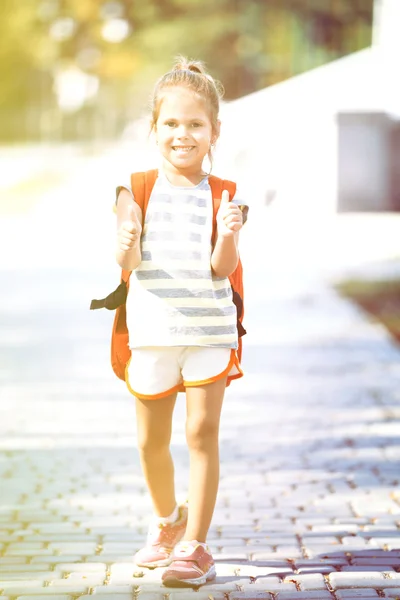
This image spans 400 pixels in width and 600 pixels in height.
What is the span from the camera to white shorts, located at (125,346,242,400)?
389cm

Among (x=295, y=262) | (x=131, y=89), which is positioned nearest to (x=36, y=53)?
(x=131, y=89)

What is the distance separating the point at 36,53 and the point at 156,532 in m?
57.7

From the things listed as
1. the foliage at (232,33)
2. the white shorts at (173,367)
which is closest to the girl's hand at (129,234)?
the white shorts at (173,367)

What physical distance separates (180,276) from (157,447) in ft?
2.05

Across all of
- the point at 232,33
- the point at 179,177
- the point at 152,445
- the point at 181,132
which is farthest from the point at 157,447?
the point at 232,33

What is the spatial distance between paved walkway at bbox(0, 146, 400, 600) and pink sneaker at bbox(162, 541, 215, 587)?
0.12 feet

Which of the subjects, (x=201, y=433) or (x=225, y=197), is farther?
(x=201, y=433)

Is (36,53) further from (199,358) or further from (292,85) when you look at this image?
(199,358)

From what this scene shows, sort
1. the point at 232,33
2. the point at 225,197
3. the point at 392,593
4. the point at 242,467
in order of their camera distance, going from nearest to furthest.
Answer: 1. the point at 225,197
2. the point at 392,593
3. the point at 242,467
4. the point at 232,33

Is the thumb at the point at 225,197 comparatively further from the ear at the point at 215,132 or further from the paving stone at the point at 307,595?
the paving stone at the point at 307,595

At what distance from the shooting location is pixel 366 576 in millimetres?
4125

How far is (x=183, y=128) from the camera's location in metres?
3.83

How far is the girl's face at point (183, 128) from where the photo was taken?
383 centimetres

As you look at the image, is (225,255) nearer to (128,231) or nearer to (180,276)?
(180,276)
